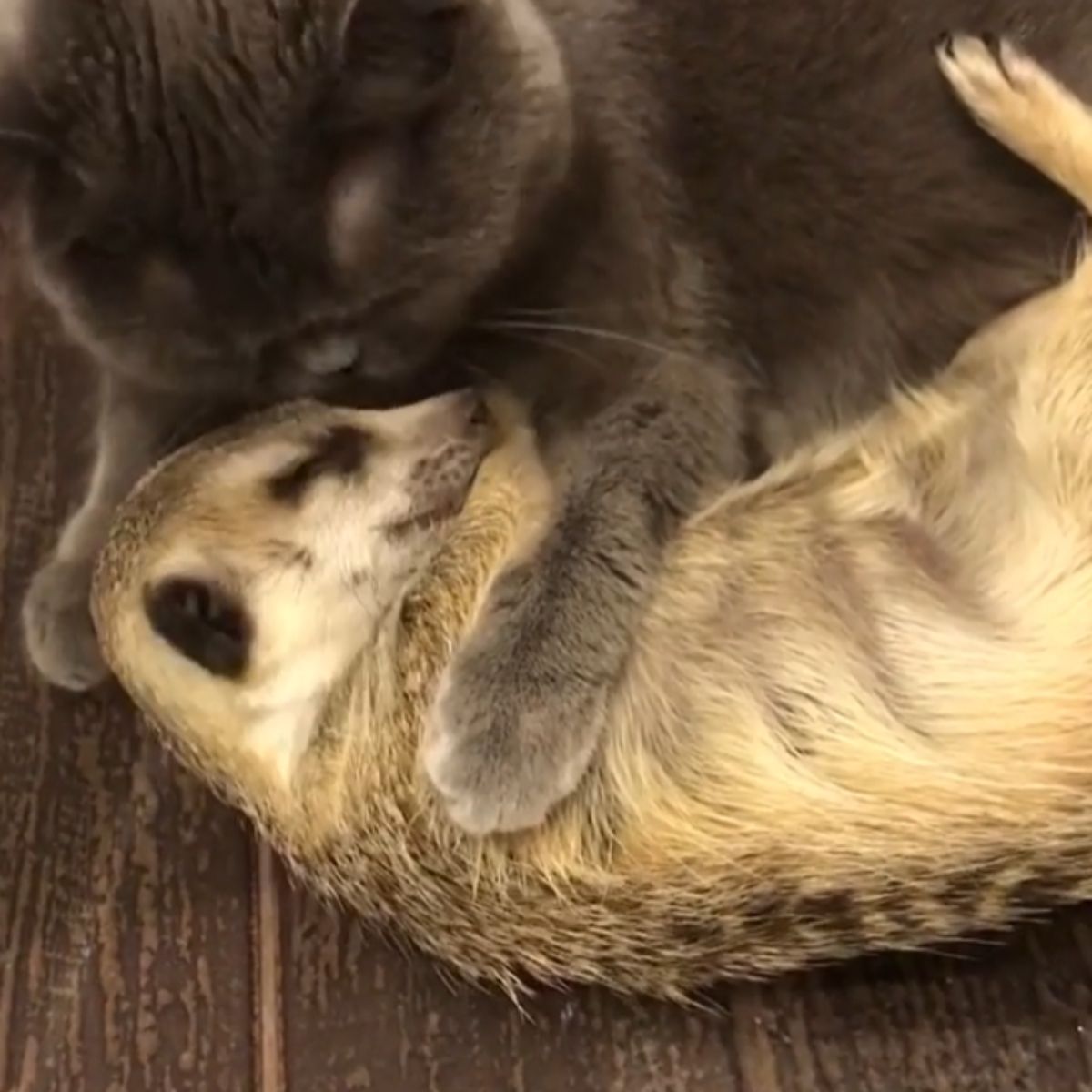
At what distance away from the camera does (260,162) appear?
4.00 ft

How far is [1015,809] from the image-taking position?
1331 millimetres

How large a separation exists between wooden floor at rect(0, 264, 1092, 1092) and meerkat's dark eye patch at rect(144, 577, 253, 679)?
0.52 feet

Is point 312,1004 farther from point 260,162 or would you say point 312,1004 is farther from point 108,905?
point 260,162

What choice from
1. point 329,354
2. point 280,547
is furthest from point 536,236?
point 280,547

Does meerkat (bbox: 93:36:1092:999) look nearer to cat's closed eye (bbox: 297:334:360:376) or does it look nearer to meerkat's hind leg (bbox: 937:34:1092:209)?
meerkat's hind leg (bbox: 937:34:1092:209)

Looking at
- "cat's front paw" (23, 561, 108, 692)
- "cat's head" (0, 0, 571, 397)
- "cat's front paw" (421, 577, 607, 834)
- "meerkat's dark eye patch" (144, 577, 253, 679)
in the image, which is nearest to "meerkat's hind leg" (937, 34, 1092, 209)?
"cat's head" (0, 0, 571, 397)

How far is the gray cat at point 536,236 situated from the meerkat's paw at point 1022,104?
3cm

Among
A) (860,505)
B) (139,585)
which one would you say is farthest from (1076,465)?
(139,585)

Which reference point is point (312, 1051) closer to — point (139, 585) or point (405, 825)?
point (405, 825)

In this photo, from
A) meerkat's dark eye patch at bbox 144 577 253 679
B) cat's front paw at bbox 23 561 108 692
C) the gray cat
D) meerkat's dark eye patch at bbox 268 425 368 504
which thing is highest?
the gray cat

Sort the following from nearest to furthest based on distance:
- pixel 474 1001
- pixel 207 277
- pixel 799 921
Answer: pixel 207 277, pixel 799 921, pixel 474 1001

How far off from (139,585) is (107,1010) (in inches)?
13.8

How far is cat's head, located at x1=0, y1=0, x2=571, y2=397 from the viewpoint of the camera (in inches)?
46.9

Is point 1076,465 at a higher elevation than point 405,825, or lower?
higher
